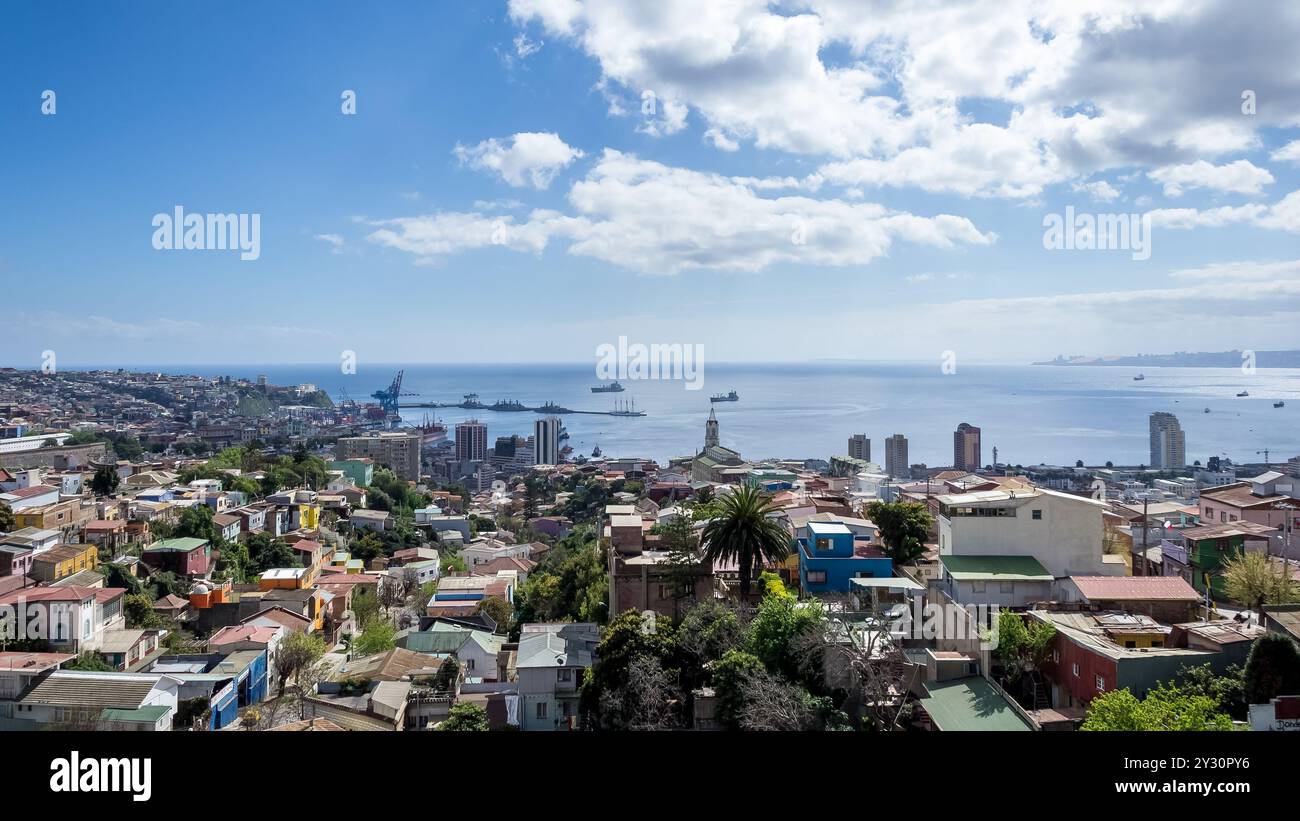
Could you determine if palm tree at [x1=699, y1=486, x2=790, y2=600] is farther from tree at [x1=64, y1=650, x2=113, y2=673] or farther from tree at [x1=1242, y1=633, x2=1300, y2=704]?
tree at [x1=64, y1=650, x2=113, y2=673]

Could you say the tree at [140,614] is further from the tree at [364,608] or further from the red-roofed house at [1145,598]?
the red-roofed house at [1145,598]

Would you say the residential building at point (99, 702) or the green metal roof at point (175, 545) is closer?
the residential building at point (99, 702)

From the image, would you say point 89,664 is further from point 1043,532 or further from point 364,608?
point 1043,532

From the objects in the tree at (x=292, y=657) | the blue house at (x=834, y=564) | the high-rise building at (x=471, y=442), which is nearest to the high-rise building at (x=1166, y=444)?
the blue house at (x=834, y=564)

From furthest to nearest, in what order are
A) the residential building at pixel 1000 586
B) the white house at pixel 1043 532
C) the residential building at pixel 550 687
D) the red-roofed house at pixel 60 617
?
the red-roofed house at pixel 60 617 → the white house at pixel 1043 532 → the residential building at pixel 550 687 → the residential building at pixel 1000 586

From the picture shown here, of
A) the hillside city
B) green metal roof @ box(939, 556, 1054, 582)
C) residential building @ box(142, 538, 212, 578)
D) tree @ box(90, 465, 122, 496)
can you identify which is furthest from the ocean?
green metal roof @ box(939, 556, 1054, 582)

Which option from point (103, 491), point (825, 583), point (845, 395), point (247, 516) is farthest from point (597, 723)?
point (845, 395)
